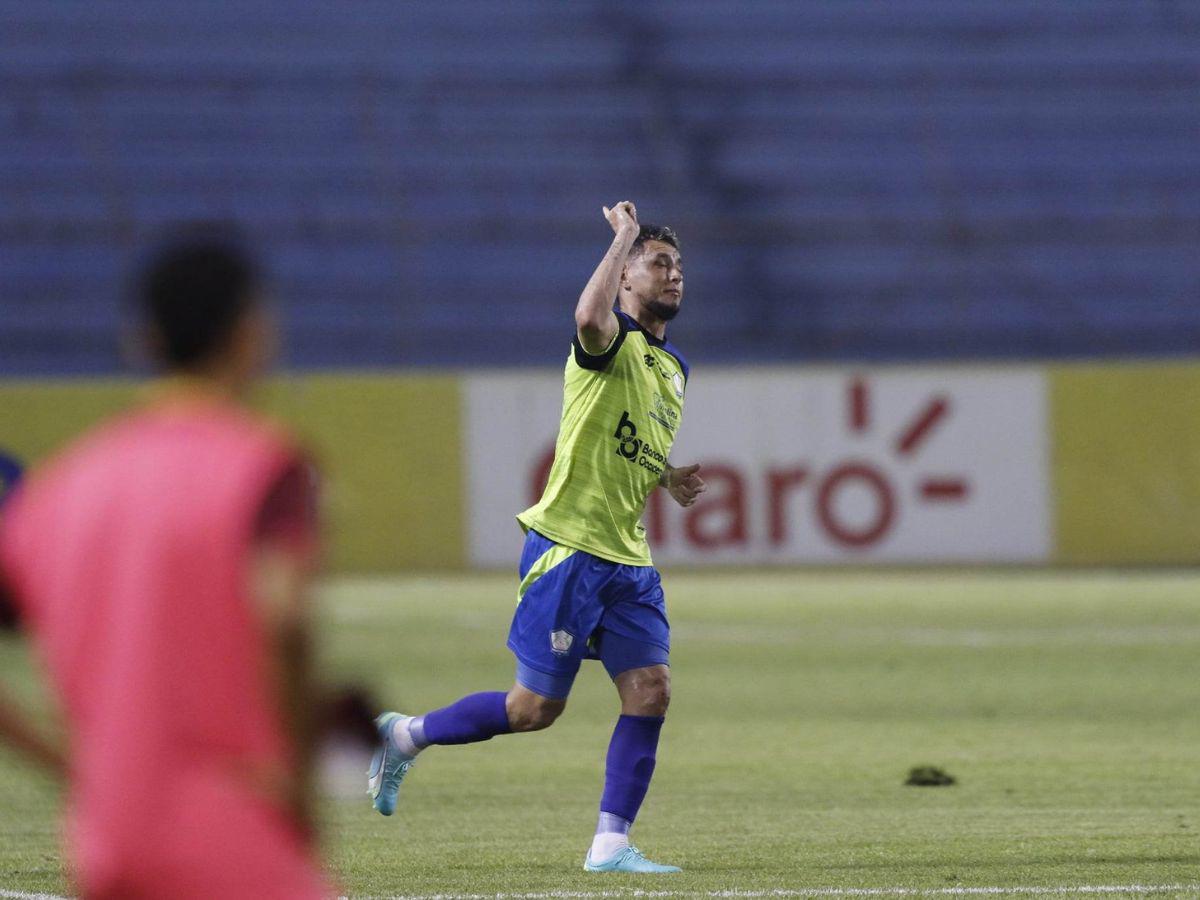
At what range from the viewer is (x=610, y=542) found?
6.50 metres

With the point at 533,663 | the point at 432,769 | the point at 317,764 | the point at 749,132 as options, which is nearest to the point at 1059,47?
the point at 749,132

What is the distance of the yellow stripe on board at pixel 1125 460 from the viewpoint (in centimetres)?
1883

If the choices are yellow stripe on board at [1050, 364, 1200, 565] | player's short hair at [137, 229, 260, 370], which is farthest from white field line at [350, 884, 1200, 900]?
yellow stripe on board at [1050, 364, 1200, 565]

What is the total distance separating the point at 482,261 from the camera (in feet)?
74.4

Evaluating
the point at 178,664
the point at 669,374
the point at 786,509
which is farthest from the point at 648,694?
the point at 786,509

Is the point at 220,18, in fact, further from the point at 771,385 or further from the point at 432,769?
the point at 432,769

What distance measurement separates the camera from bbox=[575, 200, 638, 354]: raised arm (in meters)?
6.25

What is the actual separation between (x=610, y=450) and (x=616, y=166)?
17.3m

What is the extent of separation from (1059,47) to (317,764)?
23.4m

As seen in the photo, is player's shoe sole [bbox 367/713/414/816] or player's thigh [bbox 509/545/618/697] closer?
player's thigh [bbox 509/545/618/697]

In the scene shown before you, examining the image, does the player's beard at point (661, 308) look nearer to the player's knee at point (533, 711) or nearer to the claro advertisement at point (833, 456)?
the player's knee at point (533, 711)

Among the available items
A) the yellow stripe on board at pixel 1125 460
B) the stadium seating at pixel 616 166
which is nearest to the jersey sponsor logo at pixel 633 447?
the yellow stripe on board at pixel 1125 460

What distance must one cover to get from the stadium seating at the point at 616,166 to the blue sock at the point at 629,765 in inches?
604

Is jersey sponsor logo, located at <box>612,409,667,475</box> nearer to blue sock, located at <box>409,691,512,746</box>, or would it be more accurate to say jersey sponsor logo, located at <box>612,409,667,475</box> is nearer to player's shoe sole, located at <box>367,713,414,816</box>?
blue sock, located at <box>409,691,512,746</box>
